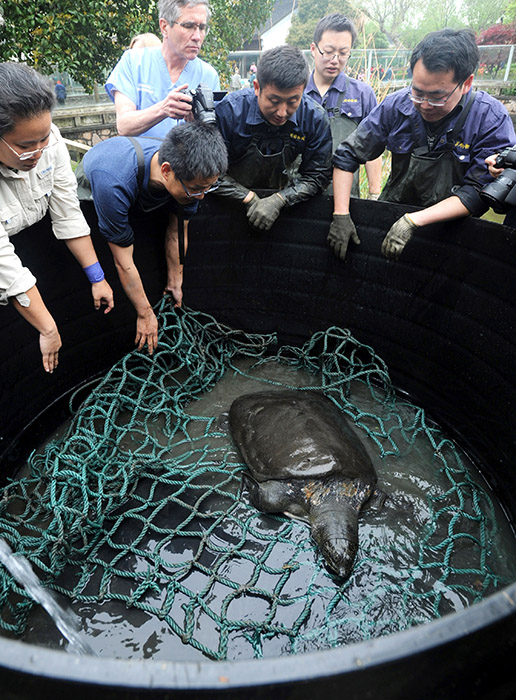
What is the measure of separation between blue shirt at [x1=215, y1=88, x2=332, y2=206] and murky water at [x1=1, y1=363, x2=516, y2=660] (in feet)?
4.83

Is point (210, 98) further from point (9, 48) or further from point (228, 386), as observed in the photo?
point (9, 48)

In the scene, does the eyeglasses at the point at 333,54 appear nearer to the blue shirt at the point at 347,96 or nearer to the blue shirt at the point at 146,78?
the blue shirt at the point at 347,96

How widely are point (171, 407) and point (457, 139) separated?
6.71 feet

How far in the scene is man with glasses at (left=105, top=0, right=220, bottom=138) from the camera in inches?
86.3

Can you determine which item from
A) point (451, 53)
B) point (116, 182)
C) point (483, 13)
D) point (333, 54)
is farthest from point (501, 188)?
point (483, 13)

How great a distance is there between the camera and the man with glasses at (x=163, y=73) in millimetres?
2191

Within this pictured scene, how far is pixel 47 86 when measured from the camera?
1390 mm

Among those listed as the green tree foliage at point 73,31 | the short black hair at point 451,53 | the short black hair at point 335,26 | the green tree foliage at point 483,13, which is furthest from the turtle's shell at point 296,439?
the green tree foliage at point 483,13

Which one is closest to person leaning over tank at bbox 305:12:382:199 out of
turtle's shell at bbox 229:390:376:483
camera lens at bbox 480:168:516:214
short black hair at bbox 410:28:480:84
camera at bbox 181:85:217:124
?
short black hair at bbox 410:28:480:84

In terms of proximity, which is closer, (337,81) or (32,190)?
(32,190)

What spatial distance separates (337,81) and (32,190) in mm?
2408

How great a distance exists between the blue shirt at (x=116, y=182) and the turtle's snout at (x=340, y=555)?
5.18 ft

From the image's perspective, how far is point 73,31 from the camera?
5.41 meters

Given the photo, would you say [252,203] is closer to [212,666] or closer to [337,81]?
[337,81]
